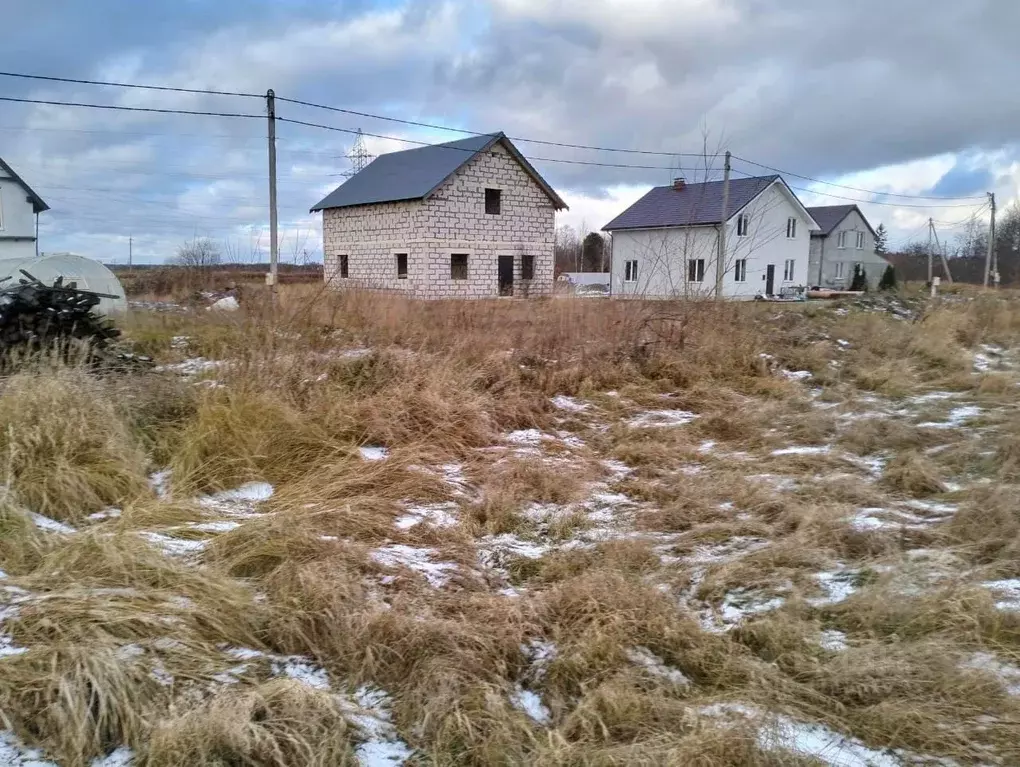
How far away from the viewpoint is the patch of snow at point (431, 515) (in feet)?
14.6

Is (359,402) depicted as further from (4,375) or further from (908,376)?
(908,376)

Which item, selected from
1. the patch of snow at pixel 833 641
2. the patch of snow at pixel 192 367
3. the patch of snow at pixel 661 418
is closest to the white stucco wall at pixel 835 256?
the patch of snow at pixel 661 418

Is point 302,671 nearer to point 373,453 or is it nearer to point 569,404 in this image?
point 373,453

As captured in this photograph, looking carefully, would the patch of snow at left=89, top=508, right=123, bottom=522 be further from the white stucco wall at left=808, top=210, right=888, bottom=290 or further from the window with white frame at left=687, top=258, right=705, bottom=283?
the white stucco wall at left=808, top=210, right=888, bottom=290

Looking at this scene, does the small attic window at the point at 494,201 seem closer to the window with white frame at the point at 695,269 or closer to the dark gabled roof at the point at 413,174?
the dark gabled roof at the point at 413,174

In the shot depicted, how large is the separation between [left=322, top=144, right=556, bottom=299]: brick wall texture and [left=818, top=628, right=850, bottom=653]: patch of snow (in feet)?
63.3

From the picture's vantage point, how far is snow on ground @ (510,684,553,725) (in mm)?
2626

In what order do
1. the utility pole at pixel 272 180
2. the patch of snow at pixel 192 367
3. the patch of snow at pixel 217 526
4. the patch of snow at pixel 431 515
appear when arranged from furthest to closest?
the utility pole at pixel 272 180, the patch of snow at pixel 192 367, the patch of snow at pixel 431 515, the patch of snow at pixel 217 526

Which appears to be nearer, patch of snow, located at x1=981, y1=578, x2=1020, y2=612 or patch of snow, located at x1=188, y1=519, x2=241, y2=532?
patch of snow, located at x1=981, y1=578, x2=1020, y2=612

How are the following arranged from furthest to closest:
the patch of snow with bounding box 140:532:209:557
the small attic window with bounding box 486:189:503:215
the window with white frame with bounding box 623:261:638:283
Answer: the window with white frame with bounding box 623:261:638:283 → the small attic window with bounding box 486:189:503:215 → the patch of snow with bounding box 140:532:209:557

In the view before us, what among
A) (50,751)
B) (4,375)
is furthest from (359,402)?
(50,751)

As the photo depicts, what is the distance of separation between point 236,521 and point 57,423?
150cm

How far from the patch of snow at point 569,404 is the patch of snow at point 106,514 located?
15.0ft

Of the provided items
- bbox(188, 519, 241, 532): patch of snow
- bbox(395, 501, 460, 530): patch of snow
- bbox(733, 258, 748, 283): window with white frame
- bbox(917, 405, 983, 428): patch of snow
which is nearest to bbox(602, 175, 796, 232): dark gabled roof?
bbox(733, 258, 748, 283): window with white frame
